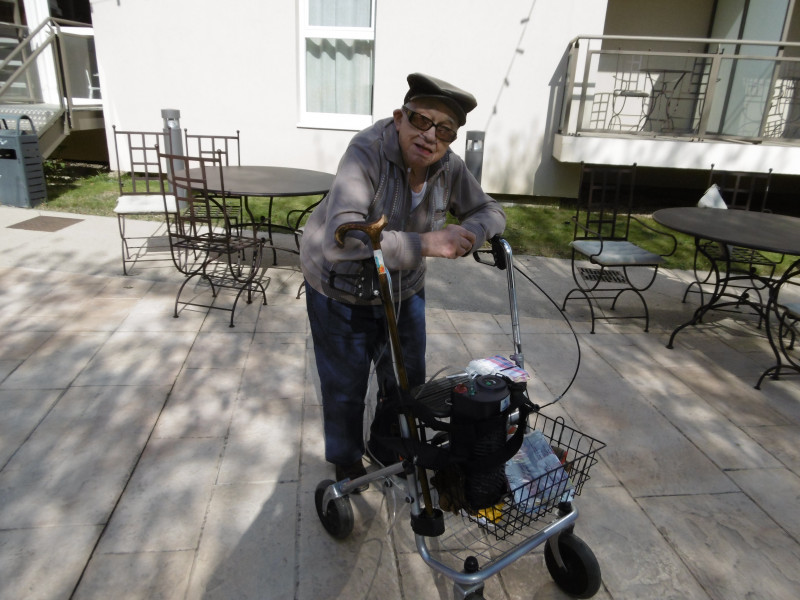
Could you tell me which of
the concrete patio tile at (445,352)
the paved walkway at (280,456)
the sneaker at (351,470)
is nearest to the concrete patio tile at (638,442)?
the paved walkway at (280,456)

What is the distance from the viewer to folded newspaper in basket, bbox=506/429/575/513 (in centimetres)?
169

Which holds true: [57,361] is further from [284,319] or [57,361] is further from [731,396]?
[731,396]

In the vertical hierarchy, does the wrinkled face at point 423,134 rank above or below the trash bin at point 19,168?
above

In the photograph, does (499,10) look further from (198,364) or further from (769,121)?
(198,364)

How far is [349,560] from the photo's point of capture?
2242 millimetres

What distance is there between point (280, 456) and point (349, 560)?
75 cm

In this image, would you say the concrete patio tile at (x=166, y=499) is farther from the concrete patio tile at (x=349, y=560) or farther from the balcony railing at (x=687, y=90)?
the balcony railing at (x=687, y=90)

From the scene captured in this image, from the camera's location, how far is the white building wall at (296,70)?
782cm

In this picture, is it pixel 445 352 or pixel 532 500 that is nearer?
pixel 532 500

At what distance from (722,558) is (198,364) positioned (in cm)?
299

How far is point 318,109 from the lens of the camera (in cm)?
866

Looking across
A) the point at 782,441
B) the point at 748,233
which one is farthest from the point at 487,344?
the point at 748,233

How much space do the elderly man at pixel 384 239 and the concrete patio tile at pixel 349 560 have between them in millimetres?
213

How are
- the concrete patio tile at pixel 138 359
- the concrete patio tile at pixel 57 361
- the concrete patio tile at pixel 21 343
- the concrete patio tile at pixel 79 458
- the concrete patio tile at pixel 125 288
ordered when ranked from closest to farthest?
the concrete patio tile at pixel 79 458 < the concrete patio tile at pixel 57 361 < the concrete patio tile at pixel 138 359 < the concrete patio tile at pixel 21 343 < the concrete patio tile at pixel 125 288
